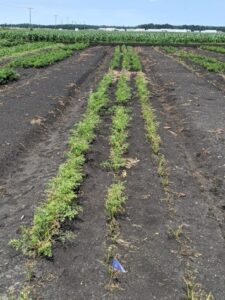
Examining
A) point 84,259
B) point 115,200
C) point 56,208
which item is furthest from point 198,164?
point 84,259

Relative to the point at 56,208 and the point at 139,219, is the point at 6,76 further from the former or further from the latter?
the point at 139,219

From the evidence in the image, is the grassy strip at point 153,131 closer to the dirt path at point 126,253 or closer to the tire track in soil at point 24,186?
the dirt path at point 126,253

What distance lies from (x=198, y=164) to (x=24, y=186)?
3791 millimetres

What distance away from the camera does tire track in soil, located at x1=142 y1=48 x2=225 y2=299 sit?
6359 millimetres

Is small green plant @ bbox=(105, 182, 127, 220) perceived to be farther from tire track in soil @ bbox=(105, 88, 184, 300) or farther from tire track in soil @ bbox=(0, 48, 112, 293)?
tire track in soil @ bbox=(0, 48, 112, 293)

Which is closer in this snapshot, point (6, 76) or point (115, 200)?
point (115, 200)

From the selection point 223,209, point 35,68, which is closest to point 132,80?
point 35,68

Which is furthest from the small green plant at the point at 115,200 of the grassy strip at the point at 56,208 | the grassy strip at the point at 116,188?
the grassy strip at the point at 56,208

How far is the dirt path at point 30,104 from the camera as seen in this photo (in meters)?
11.5

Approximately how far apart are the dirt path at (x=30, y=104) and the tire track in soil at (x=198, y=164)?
130 inches

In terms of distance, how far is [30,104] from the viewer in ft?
52.5

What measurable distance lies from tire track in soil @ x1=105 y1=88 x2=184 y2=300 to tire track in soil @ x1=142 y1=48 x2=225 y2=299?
301 millimetres

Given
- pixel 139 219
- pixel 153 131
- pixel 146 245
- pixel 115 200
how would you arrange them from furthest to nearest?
pixel 153 131 < pixel 115 200 < pixel 139 219 < pixel 146 245

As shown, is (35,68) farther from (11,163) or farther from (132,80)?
(11,163)
